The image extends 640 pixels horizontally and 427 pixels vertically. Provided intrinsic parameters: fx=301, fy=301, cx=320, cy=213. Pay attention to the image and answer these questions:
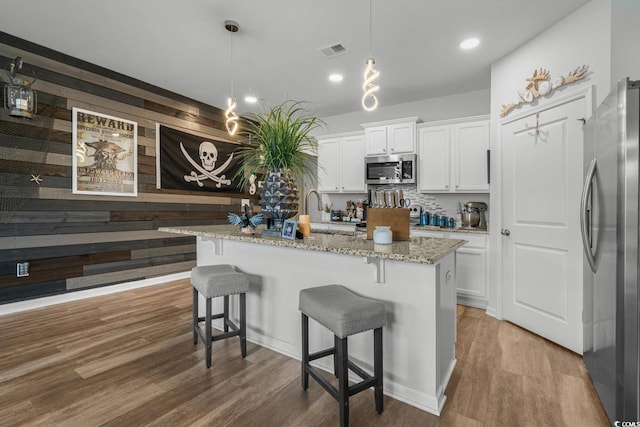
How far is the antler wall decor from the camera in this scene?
2416mm

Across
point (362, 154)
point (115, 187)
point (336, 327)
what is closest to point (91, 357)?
point (336, 327)

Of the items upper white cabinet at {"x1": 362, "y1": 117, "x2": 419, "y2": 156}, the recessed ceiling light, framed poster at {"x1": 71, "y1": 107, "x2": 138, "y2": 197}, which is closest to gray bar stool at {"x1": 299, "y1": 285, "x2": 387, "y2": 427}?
the recessed ceiling light

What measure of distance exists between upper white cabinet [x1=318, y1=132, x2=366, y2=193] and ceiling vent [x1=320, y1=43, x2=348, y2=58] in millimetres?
1688

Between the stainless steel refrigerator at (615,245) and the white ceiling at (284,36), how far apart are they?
156 centimetres

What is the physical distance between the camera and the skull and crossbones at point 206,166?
473cm

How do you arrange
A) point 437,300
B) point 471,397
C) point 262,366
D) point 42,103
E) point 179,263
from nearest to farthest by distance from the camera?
point 437,300
point 471,397
point 262,366
point 42,103
point 179,263

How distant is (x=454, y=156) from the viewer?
4035 millimetres

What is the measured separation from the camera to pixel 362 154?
4887mm

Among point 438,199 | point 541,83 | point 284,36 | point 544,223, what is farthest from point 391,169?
point 284,36

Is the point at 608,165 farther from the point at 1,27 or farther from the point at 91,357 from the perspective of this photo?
the point at 1,27

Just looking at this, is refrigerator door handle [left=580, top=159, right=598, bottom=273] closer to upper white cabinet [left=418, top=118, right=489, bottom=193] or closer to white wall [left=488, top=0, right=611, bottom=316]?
white wall [left=488, top=0, right=611, bottom=316]

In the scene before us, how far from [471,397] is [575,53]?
276cm

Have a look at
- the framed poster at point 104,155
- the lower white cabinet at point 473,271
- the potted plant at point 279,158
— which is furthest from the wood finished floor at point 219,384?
the framed poster at point 104,155

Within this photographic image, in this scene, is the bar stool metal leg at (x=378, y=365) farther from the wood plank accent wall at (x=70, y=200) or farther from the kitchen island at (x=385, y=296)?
the wood plank accent wall at (x=70, y=200)
